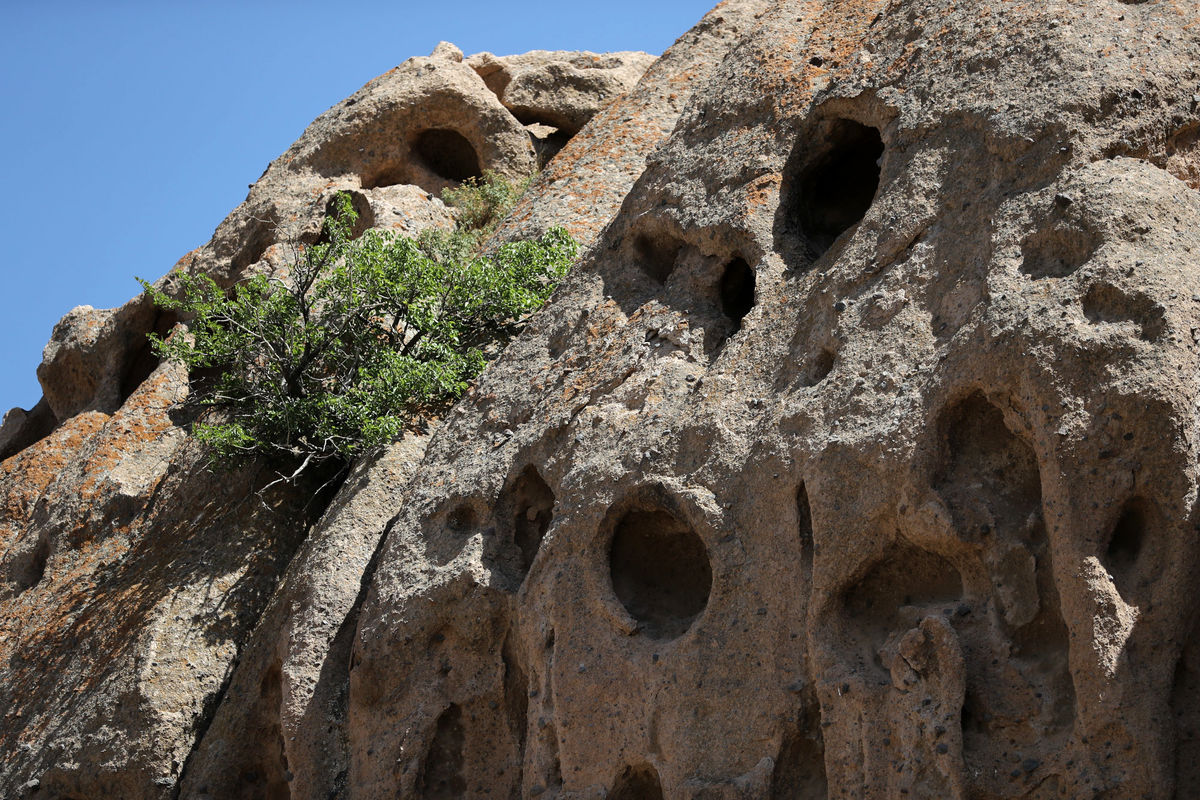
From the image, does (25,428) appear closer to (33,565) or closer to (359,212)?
(33,565)

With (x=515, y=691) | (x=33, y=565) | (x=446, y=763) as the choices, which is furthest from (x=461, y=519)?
(x=33, y=565)

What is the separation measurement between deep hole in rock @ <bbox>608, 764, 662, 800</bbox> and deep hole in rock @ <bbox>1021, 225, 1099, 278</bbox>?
9.38 feet

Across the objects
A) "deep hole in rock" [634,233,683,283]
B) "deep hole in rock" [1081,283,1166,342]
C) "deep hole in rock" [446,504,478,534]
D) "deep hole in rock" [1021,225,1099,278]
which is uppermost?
"deep hole in rock" [634,233,683,283]

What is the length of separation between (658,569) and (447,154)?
27.0ft

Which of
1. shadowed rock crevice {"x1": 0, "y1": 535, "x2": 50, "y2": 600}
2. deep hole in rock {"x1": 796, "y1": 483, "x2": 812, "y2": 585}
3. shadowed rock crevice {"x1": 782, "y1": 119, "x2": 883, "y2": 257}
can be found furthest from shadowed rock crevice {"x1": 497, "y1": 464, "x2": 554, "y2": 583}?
shadowed rock crevice {"x1": 0, "y1": 535, "x2": 50, "y2": 600}

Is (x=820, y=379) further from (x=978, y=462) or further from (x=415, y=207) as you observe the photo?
(x=415, y=207)

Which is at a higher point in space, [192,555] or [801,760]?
[192,555]

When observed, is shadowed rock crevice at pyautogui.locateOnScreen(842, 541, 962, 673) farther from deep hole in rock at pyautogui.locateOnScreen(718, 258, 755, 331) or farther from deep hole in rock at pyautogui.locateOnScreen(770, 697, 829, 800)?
deep hole in rock at pyautogui.locateOnScreen(718, 258, 755, 331)

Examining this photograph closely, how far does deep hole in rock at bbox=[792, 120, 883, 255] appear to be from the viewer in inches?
320

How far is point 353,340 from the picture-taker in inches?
384

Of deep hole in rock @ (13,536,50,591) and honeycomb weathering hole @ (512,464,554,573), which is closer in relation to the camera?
honeycomb weathering hole @ (512,464,554,573)

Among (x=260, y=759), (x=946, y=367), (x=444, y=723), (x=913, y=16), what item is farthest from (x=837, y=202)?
(x=260, y=759)

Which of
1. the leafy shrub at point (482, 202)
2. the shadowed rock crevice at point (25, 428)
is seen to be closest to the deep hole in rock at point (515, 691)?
the leafy shrub at point (482, 202)

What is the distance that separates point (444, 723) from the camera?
293 inches
